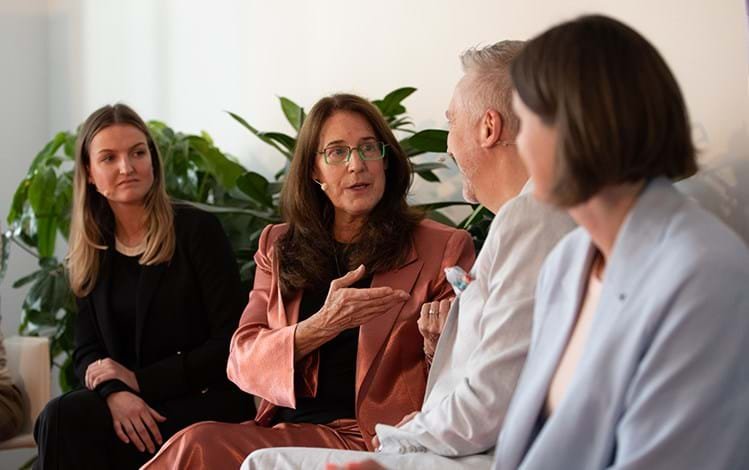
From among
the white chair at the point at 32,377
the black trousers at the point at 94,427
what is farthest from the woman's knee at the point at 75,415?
the white chair at the point at 32,377

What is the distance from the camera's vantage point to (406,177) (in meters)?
2.79

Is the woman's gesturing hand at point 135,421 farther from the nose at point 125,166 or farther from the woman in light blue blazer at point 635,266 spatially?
the woman in light blue blazer at point 635,266

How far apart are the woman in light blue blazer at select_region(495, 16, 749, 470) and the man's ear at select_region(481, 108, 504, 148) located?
706mm

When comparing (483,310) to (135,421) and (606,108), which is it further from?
(135,421)

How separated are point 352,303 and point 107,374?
1046 mm

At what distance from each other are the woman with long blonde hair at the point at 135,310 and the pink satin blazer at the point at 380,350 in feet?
1.50

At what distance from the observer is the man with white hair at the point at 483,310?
71.3 inches

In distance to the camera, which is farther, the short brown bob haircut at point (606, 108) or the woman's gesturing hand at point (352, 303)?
the woman's gesturing hand at point (352, 303)

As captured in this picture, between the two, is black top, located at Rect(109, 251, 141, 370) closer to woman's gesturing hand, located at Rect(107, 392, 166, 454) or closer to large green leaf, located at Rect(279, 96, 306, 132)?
woman's gesturing hand, located at Rect(107, 392, 166, 454)

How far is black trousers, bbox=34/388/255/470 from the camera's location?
3.00 meters

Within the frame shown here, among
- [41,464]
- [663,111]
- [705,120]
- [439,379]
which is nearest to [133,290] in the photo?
[41,464]

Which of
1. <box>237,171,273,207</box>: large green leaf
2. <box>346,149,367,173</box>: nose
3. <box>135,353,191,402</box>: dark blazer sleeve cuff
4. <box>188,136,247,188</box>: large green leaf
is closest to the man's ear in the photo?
<box>346,149,367,173</box>: nose

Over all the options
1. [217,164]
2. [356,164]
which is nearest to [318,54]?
[217,164]

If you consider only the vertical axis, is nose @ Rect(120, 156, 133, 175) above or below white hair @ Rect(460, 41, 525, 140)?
below
